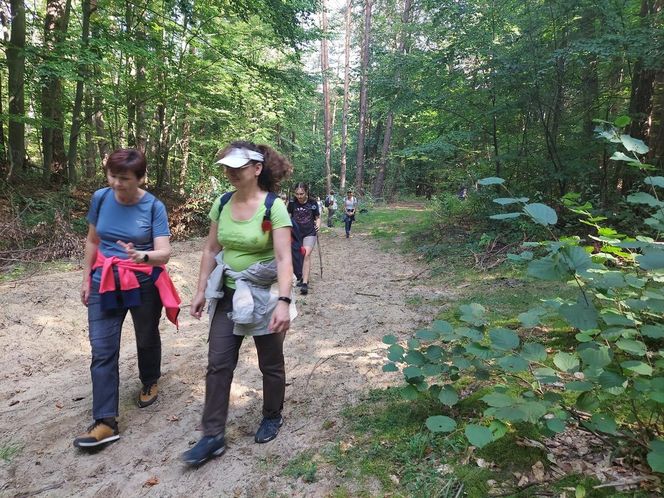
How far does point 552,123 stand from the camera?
8422 millimetres

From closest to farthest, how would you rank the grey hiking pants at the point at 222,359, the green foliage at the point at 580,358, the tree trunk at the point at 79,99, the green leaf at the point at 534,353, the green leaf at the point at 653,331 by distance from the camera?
the green foliage at the point at 580,358 → the green leaf at the point at 653,331 → the green leaf at the point at 534,353 → the grey hiking pants at the point at 222,359 → the tree trunk at the point at 79,99

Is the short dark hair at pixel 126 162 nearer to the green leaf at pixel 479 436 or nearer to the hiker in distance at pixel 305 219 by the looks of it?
the green leaf at pixel 479 436

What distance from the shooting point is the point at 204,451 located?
2.50 meters

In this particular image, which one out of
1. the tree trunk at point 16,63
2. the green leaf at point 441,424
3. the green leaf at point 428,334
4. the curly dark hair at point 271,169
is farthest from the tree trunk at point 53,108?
the green leaf at point 441,424

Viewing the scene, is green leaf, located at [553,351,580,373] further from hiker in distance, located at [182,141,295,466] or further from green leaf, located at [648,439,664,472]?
hiker in distance, located at [182,141,295,466]

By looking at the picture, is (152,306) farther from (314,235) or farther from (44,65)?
(44,65)

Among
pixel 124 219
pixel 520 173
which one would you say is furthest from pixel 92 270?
pixel 520 173

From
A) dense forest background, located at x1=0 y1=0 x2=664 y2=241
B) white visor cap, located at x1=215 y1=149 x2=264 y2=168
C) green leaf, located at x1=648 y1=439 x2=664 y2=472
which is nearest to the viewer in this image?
green leaf, located at x1=648 y1=439 x2=664 y2=472

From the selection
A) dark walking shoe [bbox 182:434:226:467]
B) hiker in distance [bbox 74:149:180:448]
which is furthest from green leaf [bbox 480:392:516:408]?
hiker in distance [bbox 74:149:180:448]

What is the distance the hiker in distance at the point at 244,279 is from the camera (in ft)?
8.20

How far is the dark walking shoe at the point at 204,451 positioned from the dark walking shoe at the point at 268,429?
265 millimetres

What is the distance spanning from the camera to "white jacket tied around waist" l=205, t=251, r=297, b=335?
2.47 meters

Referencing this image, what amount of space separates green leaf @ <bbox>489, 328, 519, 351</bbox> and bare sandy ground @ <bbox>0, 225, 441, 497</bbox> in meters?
1.16

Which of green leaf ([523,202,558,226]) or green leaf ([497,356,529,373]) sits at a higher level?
green leaf ([523,202,558,226])
